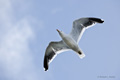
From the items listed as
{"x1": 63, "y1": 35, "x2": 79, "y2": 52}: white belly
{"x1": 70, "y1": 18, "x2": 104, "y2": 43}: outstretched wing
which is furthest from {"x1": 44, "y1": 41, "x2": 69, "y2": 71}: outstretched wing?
{"x1": 70, "y1": 18, "x2": 104, "y2": 43}: outstretched wing

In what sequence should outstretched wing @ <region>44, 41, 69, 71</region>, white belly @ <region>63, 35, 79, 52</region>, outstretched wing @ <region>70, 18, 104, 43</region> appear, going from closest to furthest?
white belly @ <region>63, 35, 79, 52</region>
outstretched wing @ <region>70, 18, 104, 43</region>
outstretched wing @ <region>44, 41, 69, 71</region>

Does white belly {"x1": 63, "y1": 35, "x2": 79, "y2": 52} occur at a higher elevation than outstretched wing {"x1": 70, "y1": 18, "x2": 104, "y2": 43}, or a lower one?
lower

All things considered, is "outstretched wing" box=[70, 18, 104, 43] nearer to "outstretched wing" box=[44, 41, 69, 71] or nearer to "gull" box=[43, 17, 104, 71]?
"gull" box=[43, 17, 104, 71]

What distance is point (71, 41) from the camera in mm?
14680

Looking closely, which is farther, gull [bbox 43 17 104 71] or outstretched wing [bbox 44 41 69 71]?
outstretched wing [bbox 44 41 69 71]

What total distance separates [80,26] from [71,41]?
4.25ft

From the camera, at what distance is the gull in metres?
14.7

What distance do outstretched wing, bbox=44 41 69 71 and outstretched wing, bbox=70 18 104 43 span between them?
→ 0.86 m

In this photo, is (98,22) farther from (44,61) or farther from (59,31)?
(44,61)

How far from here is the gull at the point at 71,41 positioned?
1473 cm

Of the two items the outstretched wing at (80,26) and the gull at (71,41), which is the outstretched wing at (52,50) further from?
the outstretched wing at (80,26)

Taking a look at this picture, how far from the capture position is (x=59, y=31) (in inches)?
590

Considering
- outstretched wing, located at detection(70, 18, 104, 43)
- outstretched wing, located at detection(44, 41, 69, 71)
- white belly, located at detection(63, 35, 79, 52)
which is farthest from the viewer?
outstretched wing, located at detection(44, 41, 69, 71)

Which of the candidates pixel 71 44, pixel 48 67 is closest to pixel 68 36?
pixel 71 44
